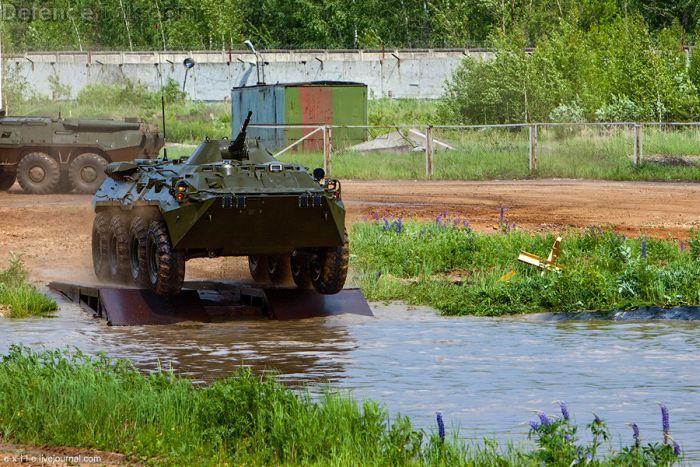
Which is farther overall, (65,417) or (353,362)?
(353,362)

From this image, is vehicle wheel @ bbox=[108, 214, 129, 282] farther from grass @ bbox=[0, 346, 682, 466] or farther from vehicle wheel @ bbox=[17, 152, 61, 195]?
vehicle wheel @ bbox=[17, 152, 61, 195]

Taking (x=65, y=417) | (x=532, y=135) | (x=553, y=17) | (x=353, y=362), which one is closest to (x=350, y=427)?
(x=65, y=417)

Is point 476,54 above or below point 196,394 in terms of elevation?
above

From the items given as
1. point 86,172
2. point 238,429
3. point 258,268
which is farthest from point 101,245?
point 86,172

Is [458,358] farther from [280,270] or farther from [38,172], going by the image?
[38,172]

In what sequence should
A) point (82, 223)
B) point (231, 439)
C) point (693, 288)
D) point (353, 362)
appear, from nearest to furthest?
1. point (231, 439)
2. point (353, 362)
3. point (693, 288)
4. point (82, 223)

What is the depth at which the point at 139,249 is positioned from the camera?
15.9 metres

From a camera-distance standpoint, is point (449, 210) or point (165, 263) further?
point (449, 210)

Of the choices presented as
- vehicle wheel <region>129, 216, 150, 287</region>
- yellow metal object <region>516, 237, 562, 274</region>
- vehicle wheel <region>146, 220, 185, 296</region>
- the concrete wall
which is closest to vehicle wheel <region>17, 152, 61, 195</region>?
vehicle wheel <region>129, 216, 150, 287</region>

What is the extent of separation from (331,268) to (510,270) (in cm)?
288

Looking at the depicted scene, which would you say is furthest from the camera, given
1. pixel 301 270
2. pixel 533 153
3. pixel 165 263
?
pixel 533 153

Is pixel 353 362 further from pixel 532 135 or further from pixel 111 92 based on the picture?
pixel 111 92

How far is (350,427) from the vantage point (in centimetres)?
834

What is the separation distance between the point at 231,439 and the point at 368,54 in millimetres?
62039
